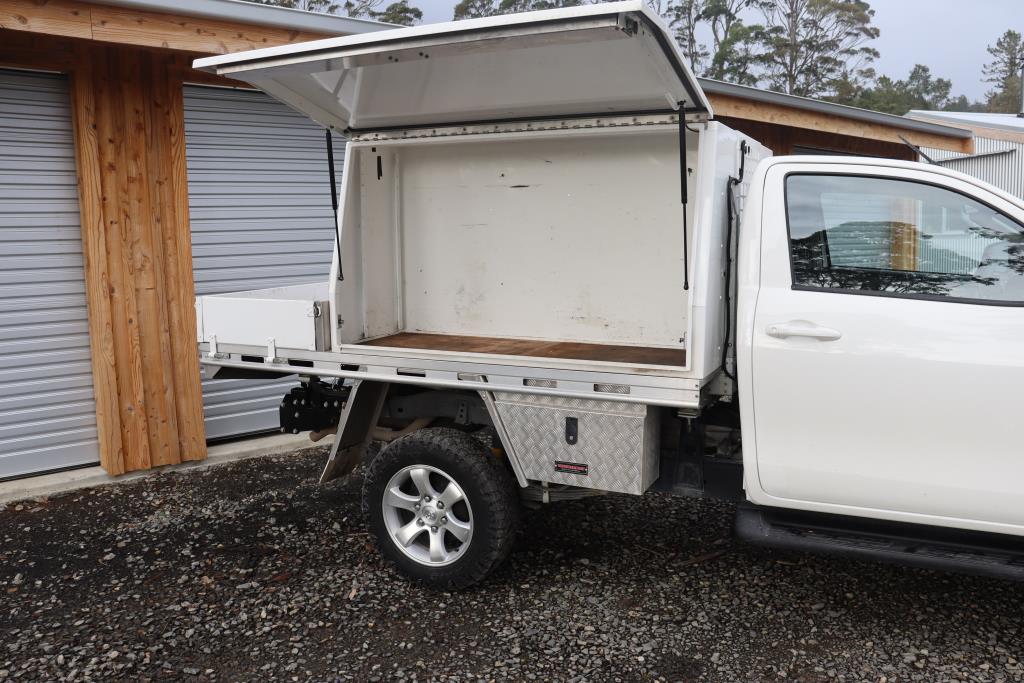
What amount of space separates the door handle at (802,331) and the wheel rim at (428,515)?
1664 millimetres

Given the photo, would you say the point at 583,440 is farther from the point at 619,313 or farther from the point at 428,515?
the point at 619,313

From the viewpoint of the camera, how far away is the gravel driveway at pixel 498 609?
11.9 feet

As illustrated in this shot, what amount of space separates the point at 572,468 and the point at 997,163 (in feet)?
92.5

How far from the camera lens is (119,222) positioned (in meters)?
6.18

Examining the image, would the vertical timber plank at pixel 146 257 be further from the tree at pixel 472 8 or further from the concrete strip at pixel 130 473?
the tree at pixel 472 8

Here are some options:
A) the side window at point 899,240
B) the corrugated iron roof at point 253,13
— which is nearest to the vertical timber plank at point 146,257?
the corrugated iron roof at point 253,13

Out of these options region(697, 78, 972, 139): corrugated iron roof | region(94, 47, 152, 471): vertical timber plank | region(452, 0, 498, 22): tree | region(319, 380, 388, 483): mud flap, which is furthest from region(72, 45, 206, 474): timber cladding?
region(452, 0, 498, 22): tree

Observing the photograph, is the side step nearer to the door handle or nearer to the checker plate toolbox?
the checker plate toolbox

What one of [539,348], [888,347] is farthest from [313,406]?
[888,347]

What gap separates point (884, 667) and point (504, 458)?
1.96 metres

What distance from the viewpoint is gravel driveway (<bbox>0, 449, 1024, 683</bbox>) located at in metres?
3.62

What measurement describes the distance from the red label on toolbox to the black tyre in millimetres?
306

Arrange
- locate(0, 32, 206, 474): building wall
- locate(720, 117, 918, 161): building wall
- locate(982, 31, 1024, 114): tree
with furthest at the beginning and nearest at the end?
1. locate(982, 31, 1024, 114): tree
2. locate(720, 117, 918, 161): building wall
3. locate(0, 32, 206, 474): building wall

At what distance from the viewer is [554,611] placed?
4109 millimetres
